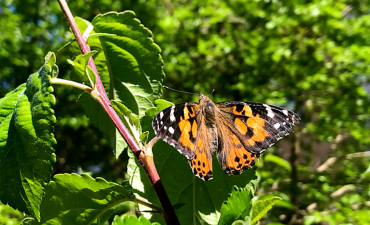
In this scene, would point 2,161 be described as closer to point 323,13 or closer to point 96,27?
point 96,27

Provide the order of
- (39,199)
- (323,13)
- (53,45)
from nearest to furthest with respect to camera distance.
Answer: (39,199)
(323,13)
(53,45)

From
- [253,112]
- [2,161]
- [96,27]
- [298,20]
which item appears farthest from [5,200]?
[298,20]

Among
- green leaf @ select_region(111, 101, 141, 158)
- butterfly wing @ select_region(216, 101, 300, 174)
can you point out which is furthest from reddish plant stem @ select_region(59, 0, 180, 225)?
butterfly wing @ select_region(216, 101, 300, 174)

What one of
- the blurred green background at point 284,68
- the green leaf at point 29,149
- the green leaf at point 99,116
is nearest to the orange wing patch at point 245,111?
the green leaf at point 99,116

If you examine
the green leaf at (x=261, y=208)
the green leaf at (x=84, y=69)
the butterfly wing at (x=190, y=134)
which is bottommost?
the green leaf at (x=261, y=208)

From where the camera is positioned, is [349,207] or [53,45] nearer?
[349,207]

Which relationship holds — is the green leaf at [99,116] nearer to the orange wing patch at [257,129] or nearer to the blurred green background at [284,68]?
the orange wing patch at [257,129]

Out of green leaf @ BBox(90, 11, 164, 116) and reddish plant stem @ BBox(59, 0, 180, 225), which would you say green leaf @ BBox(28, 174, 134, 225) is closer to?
reddish plant stem @ BBox(59, 0, 180, 225)
